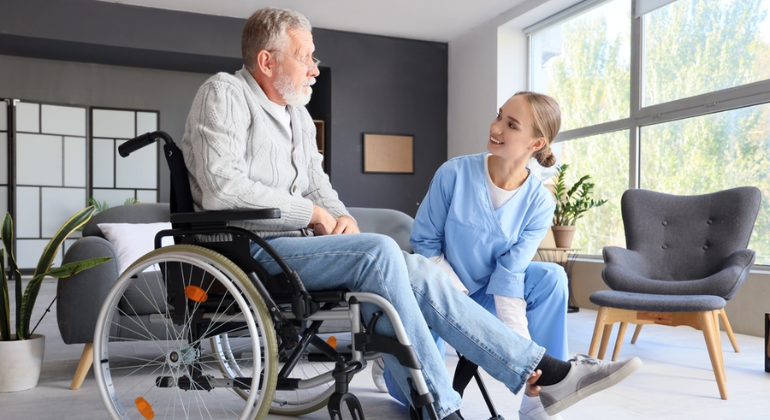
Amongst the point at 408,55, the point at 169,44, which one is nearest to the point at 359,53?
the point at 408,55

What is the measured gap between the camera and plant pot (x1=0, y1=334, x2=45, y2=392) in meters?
2.21

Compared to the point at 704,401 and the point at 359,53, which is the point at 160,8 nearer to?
the point at 359,53

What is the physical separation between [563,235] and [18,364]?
361 centimetres

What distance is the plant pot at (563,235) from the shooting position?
4.57 metres

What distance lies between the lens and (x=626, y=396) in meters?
2.19

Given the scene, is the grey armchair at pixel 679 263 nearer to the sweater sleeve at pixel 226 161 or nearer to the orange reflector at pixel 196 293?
the sweater sleeve at pixel 226 161

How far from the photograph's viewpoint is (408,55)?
6.95 meters

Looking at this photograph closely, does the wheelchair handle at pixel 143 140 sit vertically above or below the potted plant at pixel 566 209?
above

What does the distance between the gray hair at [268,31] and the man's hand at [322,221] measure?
43 cm

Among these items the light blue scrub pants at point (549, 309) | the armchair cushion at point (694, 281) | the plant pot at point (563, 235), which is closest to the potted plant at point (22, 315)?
the light blue scrub pants at point (549, 309)

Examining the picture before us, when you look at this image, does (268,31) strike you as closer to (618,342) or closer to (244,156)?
(244,156)

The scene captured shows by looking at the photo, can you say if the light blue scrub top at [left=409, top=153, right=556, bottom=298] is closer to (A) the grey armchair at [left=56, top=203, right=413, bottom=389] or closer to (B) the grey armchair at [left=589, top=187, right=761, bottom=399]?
(B) the grey armchair at [left=589, top=187, right=761, bottom=399]

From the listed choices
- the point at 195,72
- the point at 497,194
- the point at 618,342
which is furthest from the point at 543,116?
the point at 195,72

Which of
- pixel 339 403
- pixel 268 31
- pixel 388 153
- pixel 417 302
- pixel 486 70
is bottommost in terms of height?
pixel 339 403
